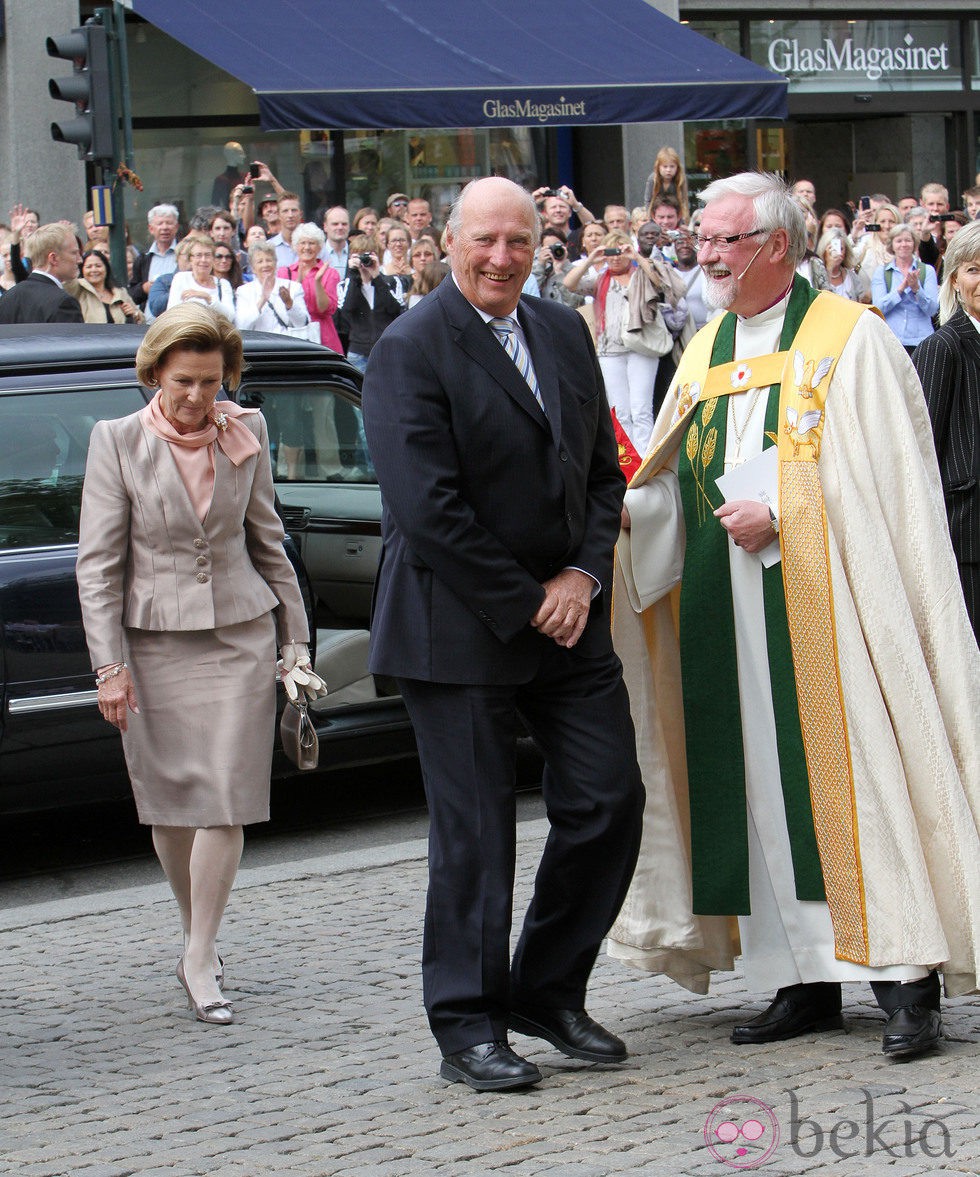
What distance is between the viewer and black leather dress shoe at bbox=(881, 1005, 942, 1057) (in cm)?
440

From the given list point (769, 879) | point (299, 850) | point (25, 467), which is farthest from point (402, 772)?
point (769, 879)

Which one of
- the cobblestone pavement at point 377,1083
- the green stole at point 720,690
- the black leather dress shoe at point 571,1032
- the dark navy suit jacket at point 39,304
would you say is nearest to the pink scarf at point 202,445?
the green stole at point 720,690

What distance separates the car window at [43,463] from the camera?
21.4 ft

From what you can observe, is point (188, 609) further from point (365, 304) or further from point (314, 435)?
point (365, 304)

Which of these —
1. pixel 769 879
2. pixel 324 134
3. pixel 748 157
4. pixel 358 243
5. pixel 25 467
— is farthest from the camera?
pixel 748 157

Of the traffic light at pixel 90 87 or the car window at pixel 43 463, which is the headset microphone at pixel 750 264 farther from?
the traffic light at pixel 90 87

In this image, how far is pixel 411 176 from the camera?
70.5 ft

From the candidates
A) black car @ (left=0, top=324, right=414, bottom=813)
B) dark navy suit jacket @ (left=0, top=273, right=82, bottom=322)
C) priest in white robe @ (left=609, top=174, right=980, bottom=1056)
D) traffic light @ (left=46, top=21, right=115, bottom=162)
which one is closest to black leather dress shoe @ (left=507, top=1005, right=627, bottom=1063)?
priest in white robe @ (left=609, top=174, right=980, bottom=1056)

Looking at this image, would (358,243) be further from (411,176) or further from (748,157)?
(748,157)

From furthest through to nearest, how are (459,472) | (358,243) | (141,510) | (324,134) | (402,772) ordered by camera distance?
(324,134)
(358,243)
(402,772)
(141,510)
(459,472)

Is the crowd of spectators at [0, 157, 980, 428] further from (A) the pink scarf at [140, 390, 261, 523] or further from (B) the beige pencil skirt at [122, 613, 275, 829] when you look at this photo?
(B) the beige pencil skirt at [122, 613, 275, 829]

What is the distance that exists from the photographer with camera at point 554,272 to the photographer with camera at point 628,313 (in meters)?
0.08

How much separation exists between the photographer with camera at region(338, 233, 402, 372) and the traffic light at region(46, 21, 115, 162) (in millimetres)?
1937

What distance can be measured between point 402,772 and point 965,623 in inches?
165
